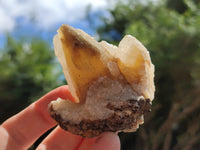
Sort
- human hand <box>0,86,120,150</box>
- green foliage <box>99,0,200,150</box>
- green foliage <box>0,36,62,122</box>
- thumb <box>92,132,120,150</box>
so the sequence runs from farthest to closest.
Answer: green foliage <box>0,36,62,122</box> → green foliage <box>99,0,200,150</box> → human hand <box>0,86,120,150</box> → thumb <box>92,132,120,150</box>

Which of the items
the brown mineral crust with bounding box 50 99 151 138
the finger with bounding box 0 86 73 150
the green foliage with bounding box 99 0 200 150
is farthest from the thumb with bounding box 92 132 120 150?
the green foliage with bounding box 99 0 200 150

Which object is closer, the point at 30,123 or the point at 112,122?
the point at 112,122

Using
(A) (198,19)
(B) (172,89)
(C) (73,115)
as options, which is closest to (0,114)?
(B) (172,89)

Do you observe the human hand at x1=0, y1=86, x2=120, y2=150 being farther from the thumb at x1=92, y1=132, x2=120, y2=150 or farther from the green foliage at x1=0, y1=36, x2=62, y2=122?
the green foliage at x1=0, y1=36, x2=62, y2=122

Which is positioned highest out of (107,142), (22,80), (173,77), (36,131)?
(22,80)

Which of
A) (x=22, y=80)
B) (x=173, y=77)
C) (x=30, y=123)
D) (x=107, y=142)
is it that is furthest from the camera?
(x=22, y=80)

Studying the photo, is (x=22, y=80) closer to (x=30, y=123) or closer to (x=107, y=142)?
(x=30, y=123)

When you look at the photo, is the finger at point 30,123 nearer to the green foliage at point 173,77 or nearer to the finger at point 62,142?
the finger at point 62,142

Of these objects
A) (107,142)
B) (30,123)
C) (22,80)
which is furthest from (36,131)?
(22,80)
